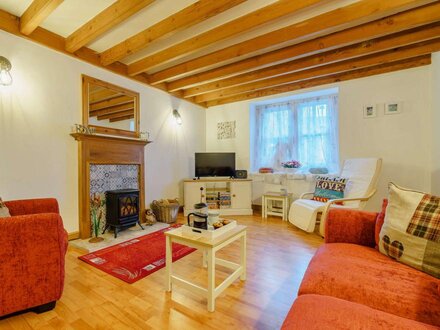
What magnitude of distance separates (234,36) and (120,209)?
258cm

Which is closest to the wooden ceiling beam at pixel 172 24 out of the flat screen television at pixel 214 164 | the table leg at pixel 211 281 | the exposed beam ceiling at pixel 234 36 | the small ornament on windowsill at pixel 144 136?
the exposed beam ceiling at pixel 234 36

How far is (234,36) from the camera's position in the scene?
2.41 m

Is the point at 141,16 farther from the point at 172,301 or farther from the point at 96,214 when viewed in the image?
the point at 172,301

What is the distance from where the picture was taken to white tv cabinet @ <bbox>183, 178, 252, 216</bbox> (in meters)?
4.20

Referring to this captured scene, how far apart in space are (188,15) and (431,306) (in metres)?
2.63

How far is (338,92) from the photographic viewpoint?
379cm

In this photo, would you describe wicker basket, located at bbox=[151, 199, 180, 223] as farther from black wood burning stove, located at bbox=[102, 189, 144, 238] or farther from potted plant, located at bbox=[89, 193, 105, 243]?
potted plant, located at bbox=[89, 193, 105, 243]

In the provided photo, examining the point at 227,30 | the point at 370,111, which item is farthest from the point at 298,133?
the point at 227,30

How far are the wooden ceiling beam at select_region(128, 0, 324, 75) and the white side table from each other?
267 centimetres

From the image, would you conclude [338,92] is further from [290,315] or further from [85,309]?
[85,309]

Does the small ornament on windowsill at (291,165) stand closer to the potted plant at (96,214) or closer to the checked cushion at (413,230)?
the checked cushion at (413,230)

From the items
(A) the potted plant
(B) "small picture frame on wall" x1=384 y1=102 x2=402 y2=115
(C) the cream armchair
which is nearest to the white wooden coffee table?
(C) the cream armchair

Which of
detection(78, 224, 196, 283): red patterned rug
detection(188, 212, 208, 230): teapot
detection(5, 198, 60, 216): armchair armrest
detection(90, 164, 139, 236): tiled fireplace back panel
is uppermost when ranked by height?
detection(90, 164, 139, 236): tiled fireplace back panel

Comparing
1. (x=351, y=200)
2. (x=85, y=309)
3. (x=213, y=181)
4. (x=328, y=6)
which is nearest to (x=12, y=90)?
(x=85, y=309)
